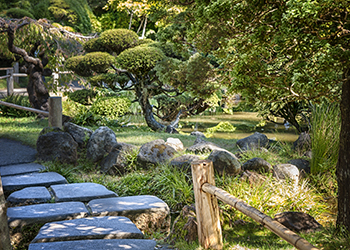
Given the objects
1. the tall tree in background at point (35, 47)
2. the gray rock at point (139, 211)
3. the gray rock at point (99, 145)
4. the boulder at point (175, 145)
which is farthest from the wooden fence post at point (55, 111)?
the tall tree in background at point (35, 47)

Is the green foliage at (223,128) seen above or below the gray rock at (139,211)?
below

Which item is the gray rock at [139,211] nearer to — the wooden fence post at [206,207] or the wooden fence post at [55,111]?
the wooden fence post at [206,207]

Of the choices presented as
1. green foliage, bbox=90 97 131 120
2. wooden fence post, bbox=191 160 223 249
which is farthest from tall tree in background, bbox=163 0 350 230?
green foliage, bbox=90 97 131 120

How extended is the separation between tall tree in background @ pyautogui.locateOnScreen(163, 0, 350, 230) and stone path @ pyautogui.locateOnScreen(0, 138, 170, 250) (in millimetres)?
1542

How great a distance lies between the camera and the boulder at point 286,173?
4.53 metres

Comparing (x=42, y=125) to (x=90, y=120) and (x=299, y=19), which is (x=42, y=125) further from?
(x=299, y=19)

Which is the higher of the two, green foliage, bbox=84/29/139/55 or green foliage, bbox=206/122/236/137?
green foliage, bbox=84/29/139/55

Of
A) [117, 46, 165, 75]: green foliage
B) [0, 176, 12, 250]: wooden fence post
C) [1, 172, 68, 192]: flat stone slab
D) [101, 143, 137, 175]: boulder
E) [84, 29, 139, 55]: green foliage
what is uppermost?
[84, 29, 139, 55]: green foliage

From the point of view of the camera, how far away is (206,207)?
2740 millimetres

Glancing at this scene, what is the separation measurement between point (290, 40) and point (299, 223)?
206cm

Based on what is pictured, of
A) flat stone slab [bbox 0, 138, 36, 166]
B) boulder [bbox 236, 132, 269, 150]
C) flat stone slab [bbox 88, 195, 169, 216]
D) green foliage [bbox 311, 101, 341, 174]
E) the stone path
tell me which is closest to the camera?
the stone path

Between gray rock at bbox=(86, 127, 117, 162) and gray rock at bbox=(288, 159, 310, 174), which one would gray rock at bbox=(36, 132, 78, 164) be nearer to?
gray rock at bbox=(86, 127, 117, 162)

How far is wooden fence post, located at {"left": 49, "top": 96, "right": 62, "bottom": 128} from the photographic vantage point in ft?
18.3

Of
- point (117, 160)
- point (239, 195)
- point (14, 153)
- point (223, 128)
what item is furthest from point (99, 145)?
point (223, 128)
